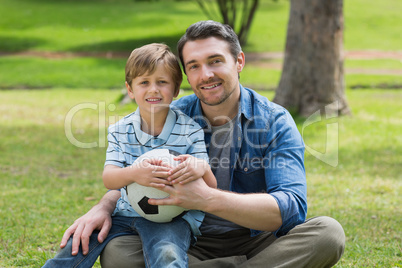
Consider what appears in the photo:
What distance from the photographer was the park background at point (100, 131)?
4.80m

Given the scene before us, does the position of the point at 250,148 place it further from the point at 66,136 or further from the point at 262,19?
the point at 262,19

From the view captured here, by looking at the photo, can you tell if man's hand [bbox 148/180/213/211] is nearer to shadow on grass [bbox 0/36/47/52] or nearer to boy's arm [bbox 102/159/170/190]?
boy's arm [bbox 102/159/170/190]

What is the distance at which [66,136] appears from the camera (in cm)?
866

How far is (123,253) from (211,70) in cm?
126

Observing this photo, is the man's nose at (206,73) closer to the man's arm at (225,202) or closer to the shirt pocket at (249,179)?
the shirt pocket at (249,179)

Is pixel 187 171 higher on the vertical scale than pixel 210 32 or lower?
lower

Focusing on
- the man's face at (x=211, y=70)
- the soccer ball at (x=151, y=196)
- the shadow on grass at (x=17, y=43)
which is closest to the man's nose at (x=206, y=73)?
the man's face at (x=211, y=70)

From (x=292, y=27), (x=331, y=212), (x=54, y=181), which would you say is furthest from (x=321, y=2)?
(x=54, y=181)

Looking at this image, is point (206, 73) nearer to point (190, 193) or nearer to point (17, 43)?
point (190, 193)

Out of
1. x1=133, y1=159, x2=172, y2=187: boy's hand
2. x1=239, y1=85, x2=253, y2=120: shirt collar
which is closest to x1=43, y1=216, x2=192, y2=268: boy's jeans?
x1=133, y1=159, x2=172, y2=187: boy's hand

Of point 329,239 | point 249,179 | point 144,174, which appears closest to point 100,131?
point 249,179

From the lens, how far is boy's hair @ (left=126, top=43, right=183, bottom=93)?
323cm

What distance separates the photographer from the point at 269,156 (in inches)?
125

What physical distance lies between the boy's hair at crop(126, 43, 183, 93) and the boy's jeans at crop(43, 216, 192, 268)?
36.3 inches
